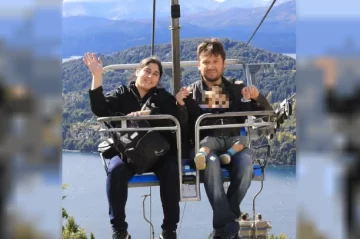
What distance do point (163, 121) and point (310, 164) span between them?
279cm

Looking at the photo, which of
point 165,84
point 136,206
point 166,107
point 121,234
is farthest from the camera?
point 136,206

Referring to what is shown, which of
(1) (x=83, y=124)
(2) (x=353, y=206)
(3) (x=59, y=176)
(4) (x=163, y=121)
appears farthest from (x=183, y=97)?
(1) (x=83, y=124)

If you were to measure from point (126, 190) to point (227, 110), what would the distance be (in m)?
0.85

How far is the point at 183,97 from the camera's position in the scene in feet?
14.0

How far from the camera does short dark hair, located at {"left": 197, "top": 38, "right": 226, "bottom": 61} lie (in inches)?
176

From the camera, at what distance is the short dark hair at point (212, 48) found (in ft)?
14.7

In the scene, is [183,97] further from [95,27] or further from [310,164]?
[95,27]

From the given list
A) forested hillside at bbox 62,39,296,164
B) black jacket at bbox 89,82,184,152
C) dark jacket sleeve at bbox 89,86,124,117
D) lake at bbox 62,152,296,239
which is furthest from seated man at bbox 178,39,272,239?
lake at bbox 62,152,296,239

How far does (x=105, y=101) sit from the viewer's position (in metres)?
4.36

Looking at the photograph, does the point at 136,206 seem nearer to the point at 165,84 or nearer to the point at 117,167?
the point at 165,84

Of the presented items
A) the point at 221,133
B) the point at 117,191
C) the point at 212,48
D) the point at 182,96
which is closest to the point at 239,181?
the point at 221,133

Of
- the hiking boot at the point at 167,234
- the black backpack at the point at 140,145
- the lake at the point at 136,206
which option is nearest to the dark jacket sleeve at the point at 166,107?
the black backpack at the point at 140,145

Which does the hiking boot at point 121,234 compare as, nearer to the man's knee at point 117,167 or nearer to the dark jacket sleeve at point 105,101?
the man's knee at point 117,167

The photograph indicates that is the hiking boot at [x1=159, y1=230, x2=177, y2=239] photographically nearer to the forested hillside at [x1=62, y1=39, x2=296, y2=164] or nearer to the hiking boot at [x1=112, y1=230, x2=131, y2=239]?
the hiking boot at [x1=112, y1=230, x2=131, y2=239]
